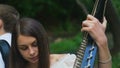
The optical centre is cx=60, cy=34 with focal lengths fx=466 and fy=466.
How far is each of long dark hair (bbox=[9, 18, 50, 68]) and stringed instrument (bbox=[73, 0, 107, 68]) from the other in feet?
3.34

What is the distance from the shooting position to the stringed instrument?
207 centimetres

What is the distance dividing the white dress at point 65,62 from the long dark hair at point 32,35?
0.08 m

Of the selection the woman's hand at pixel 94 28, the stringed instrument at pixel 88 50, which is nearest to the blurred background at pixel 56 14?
the woman's hand at pixel 94 28

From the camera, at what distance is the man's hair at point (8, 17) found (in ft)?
12.9

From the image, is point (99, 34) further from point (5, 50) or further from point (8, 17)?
point (8, 17)

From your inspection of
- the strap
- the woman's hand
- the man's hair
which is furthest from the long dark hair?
the woman's hand

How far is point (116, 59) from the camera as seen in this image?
6.41 metres

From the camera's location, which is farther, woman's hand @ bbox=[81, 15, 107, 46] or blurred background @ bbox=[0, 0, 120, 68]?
blurred background @ bbox=[0, 0, 120, 68]

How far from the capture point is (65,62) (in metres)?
3.23

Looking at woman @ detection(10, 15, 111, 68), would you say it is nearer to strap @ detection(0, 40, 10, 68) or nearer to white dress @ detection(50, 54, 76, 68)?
white dress @ detection(50, 54, 76, 68)

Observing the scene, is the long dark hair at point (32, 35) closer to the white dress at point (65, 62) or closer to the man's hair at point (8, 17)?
the white dress at point (65, 62)

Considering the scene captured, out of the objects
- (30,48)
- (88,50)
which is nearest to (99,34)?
(88,50)

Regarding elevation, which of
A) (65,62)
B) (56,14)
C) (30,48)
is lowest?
(56,14)

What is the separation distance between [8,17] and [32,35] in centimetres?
90
